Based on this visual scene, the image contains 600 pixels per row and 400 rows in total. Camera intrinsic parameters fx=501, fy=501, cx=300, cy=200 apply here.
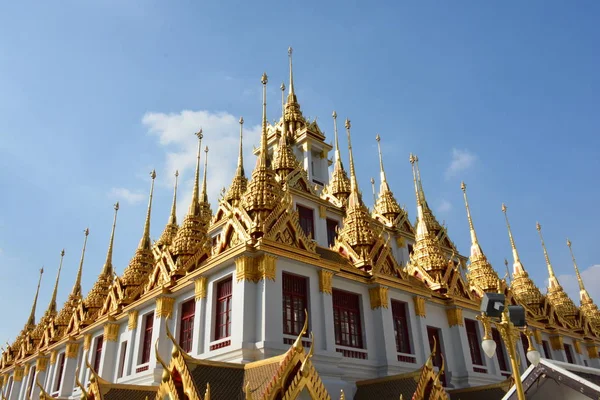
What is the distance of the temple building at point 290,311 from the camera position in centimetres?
1359

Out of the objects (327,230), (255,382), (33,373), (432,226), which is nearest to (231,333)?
(255,382)

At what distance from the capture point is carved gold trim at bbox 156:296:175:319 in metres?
17.9

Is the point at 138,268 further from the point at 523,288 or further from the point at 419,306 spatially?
the point at 523,288

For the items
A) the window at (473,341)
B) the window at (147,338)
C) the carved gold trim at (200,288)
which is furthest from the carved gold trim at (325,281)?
the window at (473,341)

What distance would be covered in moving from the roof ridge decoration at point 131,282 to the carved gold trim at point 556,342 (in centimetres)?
2213

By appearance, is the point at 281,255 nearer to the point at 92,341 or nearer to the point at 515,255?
the point at 92,341

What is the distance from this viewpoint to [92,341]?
23.4 m

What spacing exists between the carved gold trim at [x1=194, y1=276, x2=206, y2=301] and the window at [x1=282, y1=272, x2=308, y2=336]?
2.80 meters

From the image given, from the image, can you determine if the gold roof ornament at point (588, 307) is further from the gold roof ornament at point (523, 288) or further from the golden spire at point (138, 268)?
Result: the golden spire at point (138, 268)

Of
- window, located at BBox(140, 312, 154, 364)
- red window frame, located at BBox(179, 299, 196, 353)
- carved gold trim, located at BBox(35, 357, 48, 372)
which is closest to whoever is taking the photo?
red window frame, located at BBox(179, 299, 196, 353)

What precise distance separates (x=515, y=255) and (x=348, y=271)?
2250 centimetres

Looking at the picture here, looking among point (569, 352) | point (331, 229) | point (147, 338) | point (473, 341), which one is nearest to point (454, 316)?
point (473, 341)

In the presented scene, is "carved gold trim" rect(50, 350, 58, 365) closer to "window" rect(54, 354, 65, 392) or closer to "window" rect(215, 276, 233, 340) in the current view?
"window" rect(54, 354, 65, 392)

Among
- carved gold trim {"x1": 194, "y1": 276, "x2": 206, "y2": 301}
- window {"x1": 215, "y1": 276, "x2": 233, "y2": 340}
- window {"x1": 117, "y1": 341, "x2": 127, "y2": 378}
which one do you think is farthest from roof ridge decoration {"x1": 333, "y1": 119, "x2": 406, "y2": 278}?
window {"x1": 117, "y1": 341, "x2": 127, "y2": 378}
